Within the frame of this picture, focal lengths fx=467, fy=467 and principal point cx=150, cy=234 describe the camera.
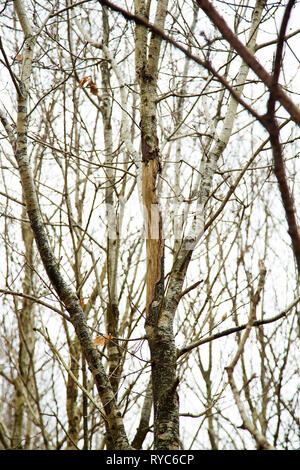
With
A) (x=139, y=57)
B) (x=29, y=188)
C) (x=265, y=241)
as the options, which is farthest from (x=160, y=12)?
(x=265, y=241)

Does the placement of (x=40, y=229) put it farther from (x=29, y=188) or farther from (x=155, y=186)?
(x=155, y=186)

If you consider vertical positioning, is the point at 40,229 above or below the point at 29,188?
below

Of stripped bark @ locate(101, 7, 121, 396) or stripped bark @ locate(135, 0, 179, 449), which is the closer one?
stripped bark @ locate(135, 0, 179, 449)

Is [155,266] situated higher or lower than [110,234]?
lower

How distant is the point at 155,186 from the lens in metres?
2.49

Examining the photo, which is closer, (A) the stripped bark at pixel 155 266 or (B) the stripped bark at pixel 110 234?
(A) the stripped bark at pixel 155 266

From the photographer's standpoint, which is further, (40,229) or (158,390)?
(40,229)

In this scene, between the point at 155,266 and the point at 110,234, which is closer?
the point at 155,266

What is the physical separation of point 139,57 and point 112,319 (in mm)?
1791

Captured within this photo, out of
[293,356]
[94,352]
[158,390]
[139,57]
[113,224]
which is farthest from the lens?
[293,356]
